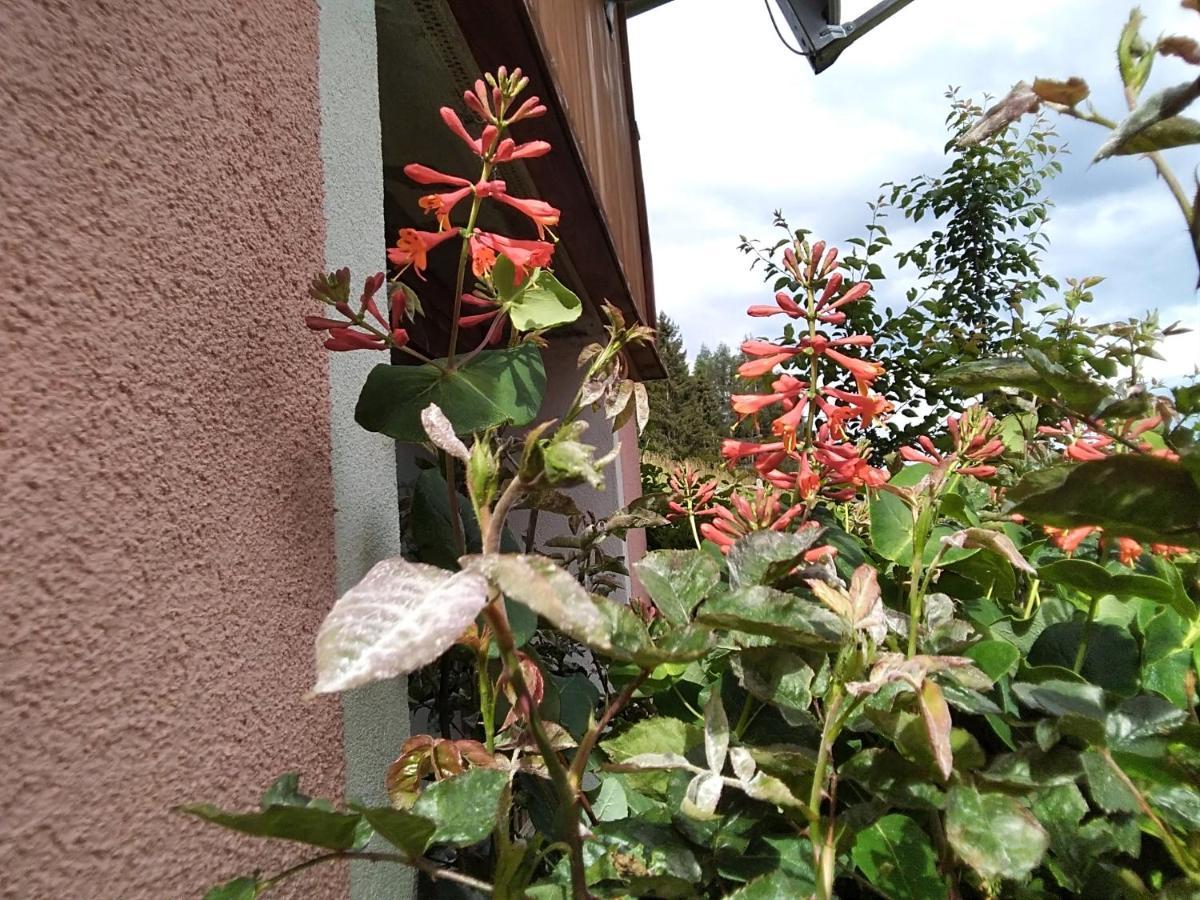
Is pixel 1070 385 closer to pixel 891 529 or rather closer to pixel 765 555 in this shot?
pixel 765 555

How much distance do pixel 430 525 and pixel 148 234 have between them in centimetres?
49

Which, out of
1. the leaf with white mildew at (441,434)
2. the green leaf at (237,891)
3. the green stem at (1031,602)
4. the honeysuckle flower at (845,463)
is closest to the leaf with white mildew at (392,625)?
the leaf with white mildew at (441,434)

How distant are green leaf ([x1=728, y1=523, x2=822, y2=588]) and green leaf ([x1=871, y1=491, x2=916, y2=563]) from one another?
34cm

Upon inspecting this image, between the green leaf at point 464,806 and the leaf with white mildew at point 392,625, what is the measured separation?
9.3 inches

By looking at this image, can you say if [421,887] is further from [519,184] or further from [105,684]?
[519,184]

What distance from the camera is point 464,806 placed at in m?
0.52

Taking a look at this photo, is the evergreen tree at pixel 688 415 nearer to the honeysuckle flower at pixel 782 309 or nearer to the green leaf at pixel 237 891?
the honeysuckle flower at pixel 782 309

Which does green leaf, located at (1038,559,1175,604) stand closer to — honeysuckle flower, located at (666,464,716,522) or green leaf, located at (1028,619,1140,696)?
green leaf, located at (1028,619,1140,696)

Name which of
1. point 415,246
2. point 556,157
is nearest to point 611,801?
point 415,246

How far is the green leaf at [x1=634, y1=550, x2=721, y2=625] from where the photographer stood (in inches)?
24.3

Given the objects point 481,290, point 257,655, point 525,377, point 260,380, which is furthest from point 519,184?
point 257,655

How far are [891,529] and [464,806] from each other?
2.39ft

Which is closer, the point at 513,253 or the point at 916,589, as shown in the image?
the point at 916,589

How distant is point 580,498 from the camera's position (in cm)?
281
